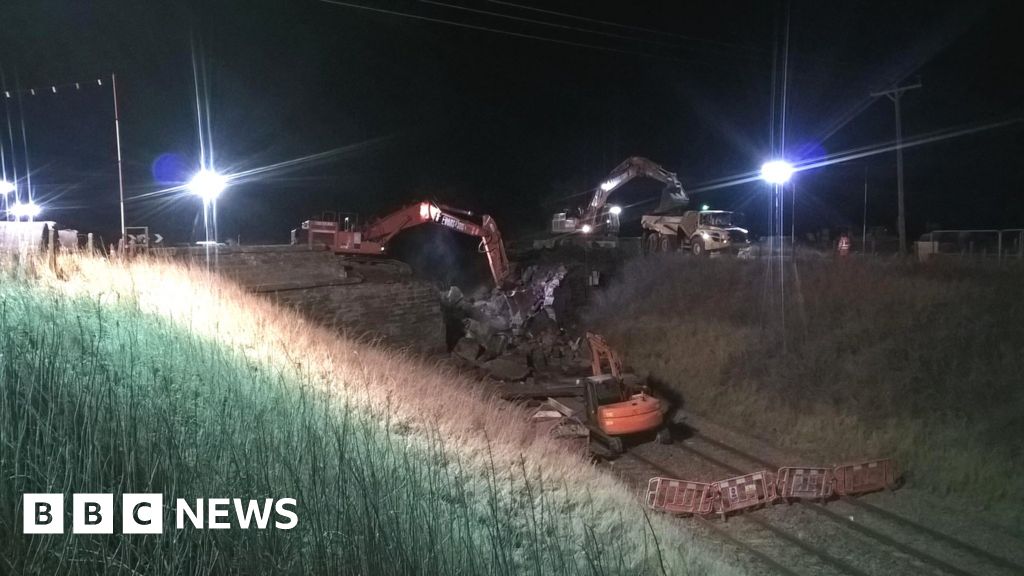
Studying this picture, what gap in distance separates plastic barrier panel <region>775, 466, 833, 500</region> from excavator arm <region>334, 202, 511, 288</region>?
1409 cm

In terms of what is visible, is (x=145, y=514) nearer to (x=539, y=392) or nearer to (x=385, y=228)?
(x=539, y=392)

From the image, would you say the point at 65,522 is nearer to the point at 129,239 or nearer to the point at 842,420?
the point at 842,420

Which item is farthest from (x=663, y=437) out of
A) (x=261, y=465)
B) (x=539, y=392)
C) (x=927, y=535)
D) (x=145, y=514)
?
(x=145, y=514)

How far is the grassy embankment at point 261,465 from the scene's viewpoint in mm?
3354

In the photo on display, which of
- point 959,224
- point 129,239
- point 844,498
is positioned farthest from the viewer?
point 959,224

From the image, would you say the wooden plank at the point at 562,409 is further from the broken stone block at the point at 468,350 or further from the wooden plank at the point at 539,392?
the broken stone block at the point at 468,350

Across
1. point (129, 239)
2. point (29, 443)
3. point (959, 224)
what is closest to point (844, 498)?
point (29, 443)

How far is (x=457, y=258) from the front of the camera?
30.0m

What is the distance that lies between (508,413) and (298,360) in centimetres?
339

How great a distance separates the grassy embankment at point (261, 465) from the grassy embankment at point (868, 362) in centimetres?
791

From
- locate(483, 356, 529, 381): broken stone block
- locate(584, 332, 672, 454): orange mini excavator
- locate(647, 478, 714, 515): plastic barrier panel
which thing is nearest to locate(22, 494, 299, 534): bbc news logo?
locate(647, 478, 714, 515): plastic barrier panel

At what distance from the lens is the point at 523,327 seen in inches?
917

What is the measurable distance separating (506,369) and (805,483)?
29.2ft

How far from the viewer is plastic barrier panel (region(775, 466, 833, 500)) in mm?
10773
